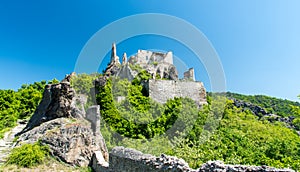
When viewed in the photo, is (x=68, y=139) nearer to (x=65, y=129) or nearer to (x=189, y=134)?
(x=65, y=129)

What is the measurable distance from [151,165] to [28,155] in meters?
4.98

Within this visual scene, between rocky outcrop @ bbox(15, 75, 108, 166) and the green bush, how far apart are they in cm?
48

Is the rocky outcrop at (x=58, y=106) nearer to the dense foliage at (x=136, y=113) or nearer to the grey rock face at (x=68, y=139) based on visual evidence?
the grey rock face at (x=68, y=139)

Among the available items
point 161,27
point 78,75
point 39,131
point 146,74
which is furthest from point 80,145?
point 146,74

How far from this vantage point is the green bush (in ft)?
28.8

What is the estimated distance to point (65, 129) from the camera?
35.5 ft

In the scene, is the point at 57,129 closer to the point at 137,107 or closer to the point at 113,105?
the point at 113,105

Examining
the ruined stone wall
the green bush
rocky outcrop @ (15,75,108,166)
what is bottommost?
the green bush

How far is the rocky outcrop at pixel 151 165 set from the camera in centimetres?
479

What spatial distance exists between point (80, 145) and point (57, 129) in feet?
4.08

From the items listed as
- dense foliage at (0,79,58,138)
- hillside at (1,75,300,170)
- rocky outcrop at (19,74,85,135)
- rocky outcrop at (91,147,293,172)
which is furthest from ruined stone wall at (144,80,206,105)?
rocky outcrop at (91,147,293,172)

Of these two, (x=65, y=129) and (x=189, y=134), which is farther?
(x=189, y=134)

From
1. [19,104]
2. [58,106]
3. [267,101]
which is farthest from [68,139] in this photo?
[267,101]

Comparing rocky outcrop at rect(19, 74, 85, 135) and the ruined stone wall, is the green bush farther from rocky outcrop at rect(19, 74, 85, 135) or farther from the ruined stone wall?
the ruined stone wall
